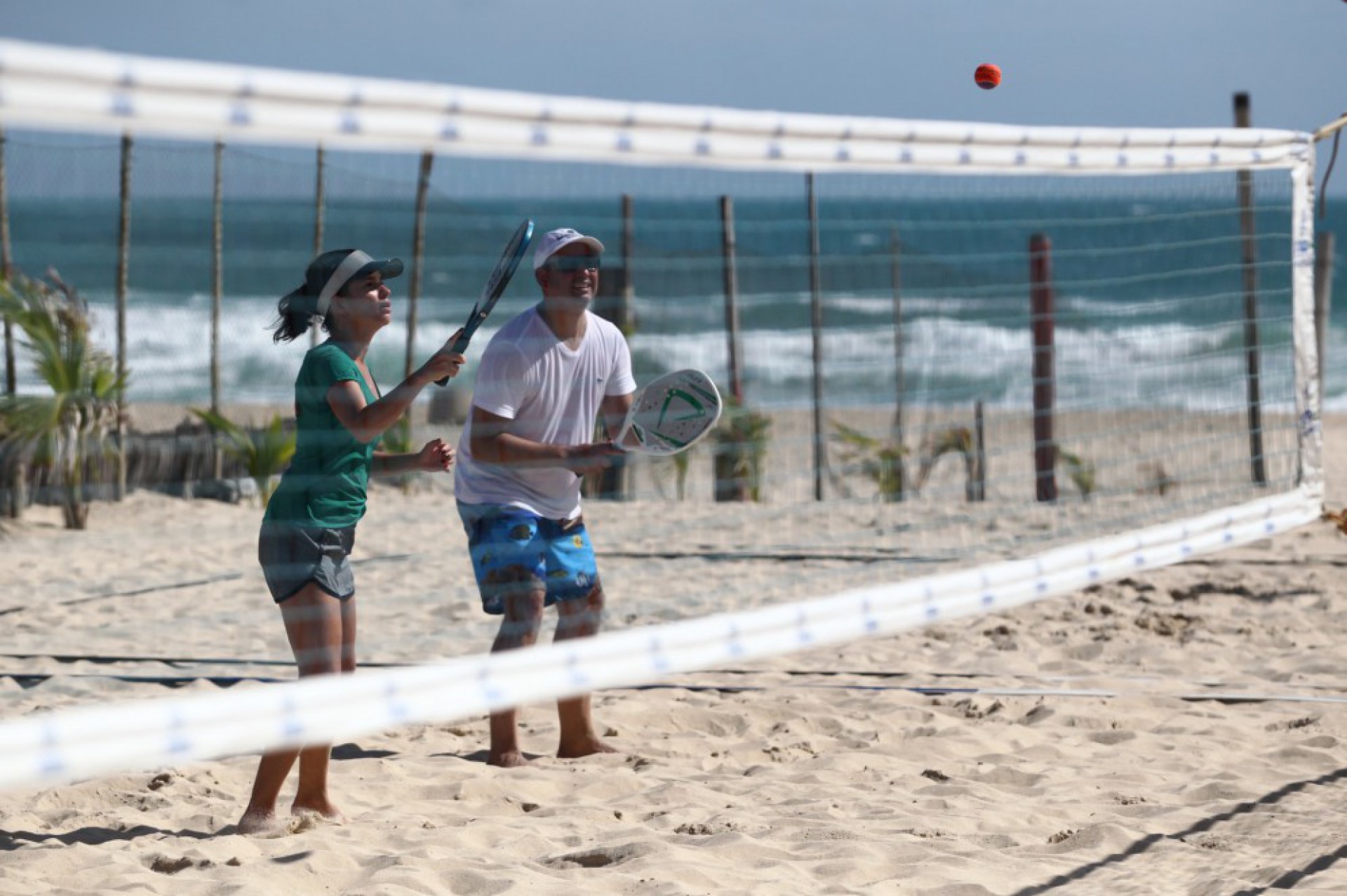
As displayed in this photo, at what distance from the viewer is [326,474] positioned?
380 cm

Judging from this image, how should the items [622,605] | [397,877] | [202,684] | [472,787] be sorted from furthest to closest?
[622,605] → [202,684] → [472,787] → [397,877]

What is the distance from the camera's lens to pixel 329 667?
3.76 metres

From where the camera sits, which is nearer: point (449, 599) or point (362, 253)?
point (362, 253)

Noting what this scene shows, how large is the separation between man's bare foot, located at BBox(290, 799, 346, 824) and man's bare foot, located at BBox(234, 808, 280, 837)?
0.09 metres

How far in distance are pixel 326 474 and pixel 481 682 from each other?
4.34 feet

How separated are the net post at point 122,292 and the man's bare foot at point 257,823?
250 inches

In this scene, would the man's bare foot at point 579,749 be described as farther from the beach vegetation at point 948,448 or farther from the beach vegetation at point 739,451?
the beach vegetation at point 948,448

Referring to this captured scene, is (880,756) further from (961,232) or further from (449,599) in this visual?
(961,232)

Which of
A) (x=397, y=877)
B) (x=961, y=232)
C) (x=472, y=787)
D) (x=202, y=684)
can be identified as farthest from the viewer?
(x=961, y=232)

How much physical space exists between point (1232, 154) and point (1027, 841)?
221cm

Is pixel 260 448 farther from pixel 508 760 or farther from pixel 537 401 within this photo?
pixel 537 401

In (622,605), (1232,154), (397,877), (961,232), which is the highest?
(961,232)

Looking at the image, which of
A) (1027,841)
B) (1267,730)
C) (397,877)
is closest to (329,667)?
(397,877)

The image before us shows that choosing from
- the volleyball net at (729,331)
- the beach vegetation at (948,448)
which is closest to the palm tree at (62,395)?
the volleyball net at (729,331)
